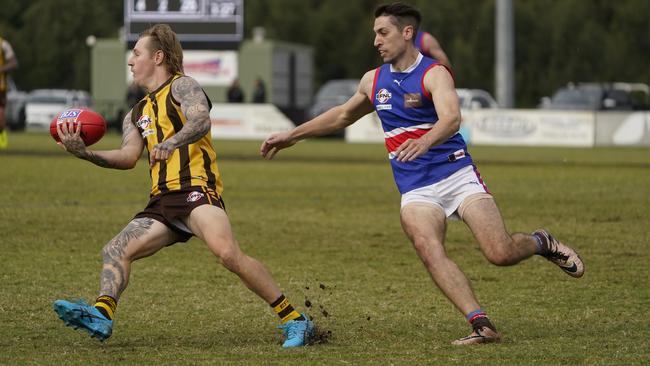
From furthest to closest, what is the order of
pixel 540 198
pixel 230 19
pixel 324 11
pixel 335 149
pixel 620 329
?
pixel 324 11
pixel 230 19
pixel 335 149
pixel 540 198
pixel 620 329

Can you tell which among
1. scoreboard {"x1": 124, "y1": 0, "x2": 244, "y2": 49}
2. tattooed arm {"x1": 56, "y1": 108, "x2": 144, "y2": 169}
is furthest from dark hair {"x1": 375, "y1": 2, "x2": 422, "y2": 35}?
scoreboard {"x1": 124, "y1": 0, "x2": 244, "y2": 49}

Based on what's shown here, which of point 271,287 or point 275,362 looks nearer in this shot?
point 275,362

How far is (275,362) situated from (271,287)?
2.13ft

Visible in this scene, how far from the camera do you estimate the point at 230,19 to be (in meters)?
42.5

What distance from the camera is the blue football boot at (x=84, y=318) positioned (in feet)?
24.0

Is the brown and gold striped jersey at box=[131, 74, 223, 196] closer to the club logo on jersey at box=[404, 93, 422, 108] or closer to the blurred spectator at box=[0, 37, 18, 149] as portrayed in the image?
the club logo on jersey at box=[404, 93, 422, 108]

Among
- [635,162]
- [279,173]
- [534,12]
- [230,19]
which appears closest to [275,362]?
[279,173]

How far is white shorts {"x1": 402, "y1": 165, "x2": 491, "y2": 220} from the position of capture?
8.14 m

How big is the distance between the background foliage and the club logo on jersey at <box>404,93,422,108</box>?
5933 centimetres

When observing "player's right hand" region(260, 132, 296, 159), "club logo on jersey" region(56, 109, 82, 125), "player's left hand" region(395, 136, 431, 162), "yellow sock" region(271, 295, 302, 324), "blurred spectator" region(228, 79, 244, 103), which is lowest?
"blurred spectator" region(228, 79, 244, 103)

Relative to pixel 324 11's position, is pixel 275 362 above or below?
above

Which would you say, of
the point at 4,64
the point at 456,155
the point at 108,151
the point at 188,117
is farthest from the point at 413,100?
the point at 4,64

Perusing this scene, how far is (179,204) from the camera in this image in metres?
7.84

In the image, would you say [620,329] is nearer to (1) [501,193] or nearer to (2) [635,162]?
(1) [501,193]
